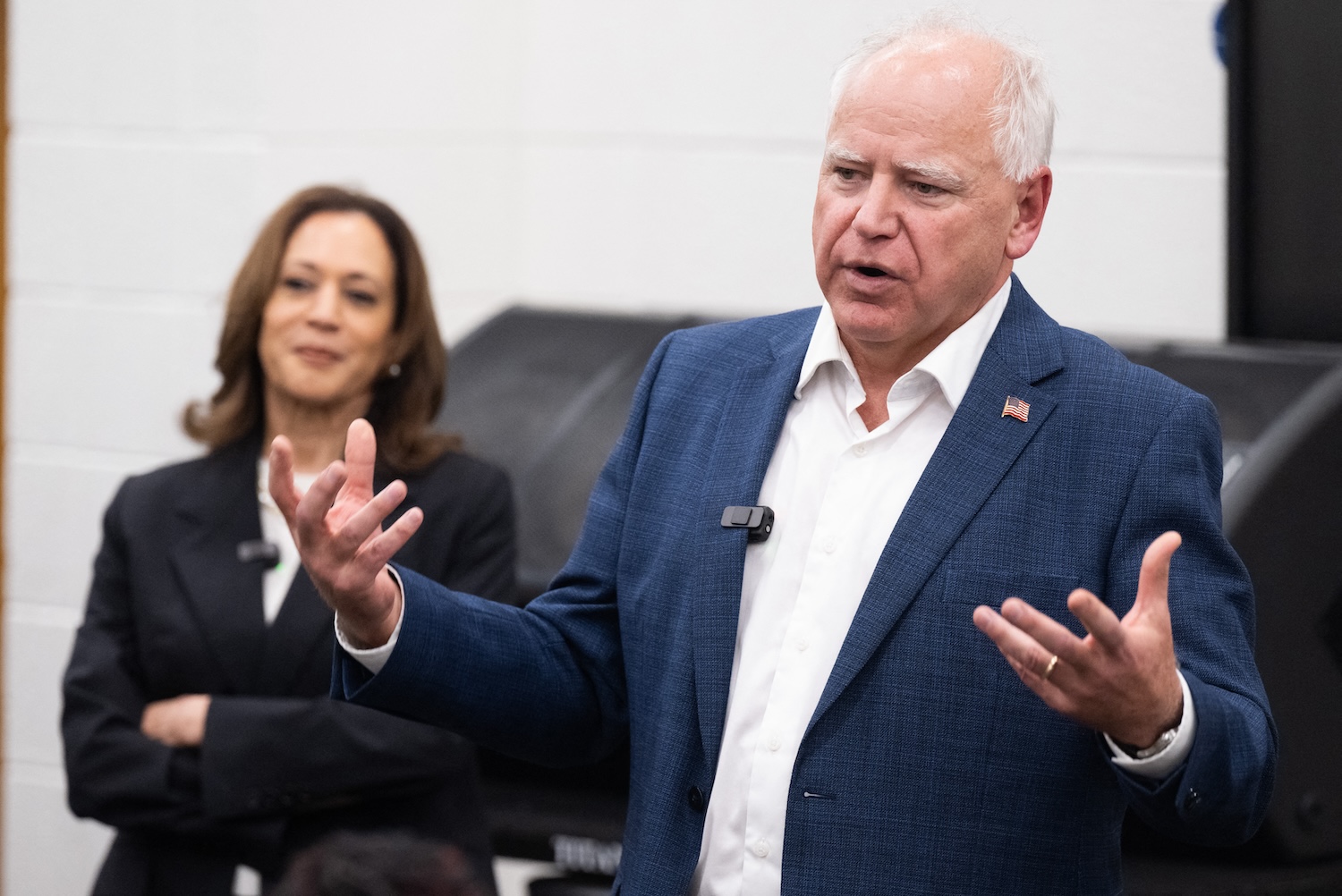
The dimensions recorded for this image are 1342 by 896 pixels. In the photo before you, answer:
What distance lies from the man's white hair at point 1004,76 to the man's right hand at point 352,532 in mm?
632

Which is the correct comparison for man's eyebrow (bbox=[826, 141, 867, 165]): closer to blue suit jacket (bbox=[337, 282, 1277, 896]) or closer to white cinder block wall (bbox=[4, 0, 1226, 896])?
blue suit jacket (bbox=[337, 282, 1277, 896])

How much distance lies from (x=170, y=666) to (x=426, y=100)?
2009 mm

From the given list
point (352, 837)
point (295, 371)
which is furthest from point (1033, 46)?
point (295, 371)

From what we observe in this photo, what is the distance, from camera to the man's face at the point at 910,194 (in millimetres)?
1616

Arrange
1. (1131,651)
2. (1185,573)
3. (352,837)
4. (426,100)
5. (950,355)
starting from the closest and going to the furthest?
(352,837) → (1131,651) → (1185,573) → (950,355) → (426,100)

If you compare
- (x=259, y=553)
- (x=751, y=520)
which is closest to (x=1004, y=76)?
(x=751, y=520)

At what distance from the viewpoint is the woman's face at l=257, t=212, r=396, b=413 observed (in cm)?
265

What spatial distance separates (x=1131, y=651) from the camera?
1323 mm

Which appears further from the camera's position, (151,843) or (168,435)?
(168,435)

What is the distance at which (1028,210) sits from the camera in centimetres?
174

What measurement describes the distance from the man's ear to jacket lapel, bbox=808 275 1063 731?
0.33ft

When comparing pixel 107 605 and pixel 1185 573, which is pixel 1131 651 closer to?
→ pixel 1185 573

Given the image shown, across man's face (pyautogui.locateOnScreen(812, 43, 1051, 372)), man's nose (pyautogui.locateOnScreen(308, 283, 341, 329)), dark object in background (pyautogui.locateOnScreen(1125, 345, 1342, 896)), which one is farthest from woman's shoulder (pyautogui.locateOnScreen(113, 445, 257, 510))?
dark object in background (pyautogui.locateOnScreen(1125, 345, 1342, 896))

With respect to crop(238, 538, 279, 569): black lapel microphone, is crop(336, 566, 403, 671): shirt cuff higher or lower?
higher
